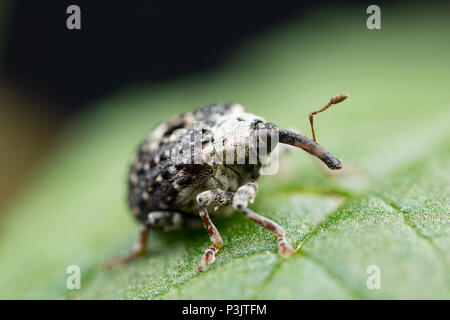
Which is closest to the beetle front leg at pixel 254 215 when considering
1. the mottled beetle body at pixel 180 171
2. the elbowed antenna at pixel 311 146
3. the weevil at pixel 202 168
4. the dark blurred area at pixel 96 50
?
the weevil at pixel 202 168

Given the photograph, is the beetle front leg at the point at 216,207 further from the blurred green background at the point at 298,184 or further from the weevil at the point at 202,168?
the blurred green background at the point at 298,184

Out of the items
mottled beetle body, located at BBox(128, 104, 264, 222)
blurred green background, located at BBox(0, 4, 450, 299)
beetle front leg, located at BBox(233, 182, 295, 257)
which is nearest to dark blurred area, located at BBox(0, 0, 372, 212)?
blurred green background, located at BBox(0, 4, 450, 299)

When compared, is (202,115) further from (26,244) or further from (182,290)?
(26,244)

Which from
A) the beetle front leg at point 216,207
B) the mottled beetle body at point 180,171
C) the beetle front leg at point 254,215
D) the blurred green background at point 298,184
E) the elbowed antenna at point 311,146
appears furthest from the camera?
the mottled beetle body at point 180,171

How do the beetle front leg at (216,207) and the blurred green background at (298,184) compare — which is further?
the beetle front leg at (216,207)

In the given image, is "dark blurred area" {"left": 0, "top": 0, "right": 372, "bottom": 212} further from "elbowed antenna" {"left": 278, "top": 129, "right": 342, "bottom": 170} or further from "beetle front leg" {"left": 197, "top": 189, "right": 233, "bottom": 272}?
"elbowed antenna" {"left": 278, "top": 129, "right": 342, "bottom": 170}

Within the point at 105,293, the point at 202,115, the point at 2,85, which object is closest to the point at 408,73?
the point at 202,115

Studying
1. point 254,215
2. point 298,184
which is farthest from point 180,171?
point 298,184
